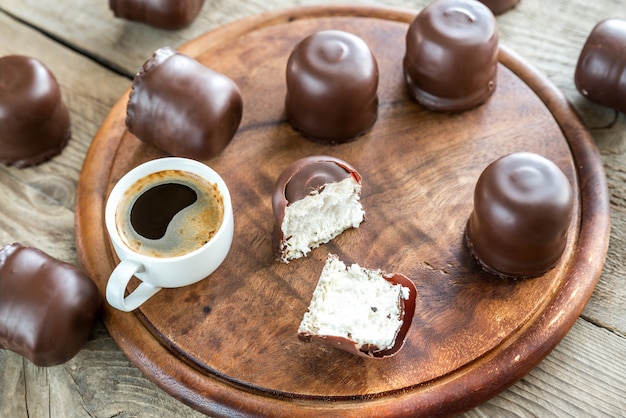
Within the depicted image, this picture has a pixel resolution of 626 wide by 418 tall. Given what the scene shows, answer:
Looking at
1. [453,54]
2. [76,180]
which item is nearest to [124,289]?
[76,180]

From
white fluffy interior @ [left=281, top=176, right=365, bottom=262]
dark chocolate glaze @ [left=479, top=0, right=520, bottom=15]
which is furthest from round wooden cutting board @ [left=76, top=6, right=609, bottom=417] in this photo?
dark chocolate glaze @ [left=479, top=0, right=520, bottom=15]

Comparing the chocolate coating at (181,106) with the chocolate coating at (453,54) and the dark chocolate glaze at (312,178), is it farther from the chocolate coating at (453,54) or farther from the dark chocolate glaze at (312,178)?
the chocolate coating at (453,54)

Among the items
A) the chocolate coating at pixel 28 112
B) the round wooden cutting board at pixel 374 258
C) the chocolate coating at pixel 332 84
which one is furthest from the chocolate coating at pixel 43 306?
the chocolate coating at pixel 332 84

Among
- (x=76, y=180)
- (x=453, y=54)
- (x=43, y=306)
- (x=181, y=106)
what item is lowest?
(x=76, y=180)

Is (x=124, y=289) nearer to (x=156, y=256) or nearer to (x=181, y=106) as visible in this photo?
(x=156, y=256)

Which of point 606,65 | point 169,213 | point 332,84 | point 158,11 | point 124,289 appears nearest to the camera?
point 124,289

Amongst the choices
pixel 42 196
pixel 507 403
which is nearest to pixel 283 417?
pixel 507 403
